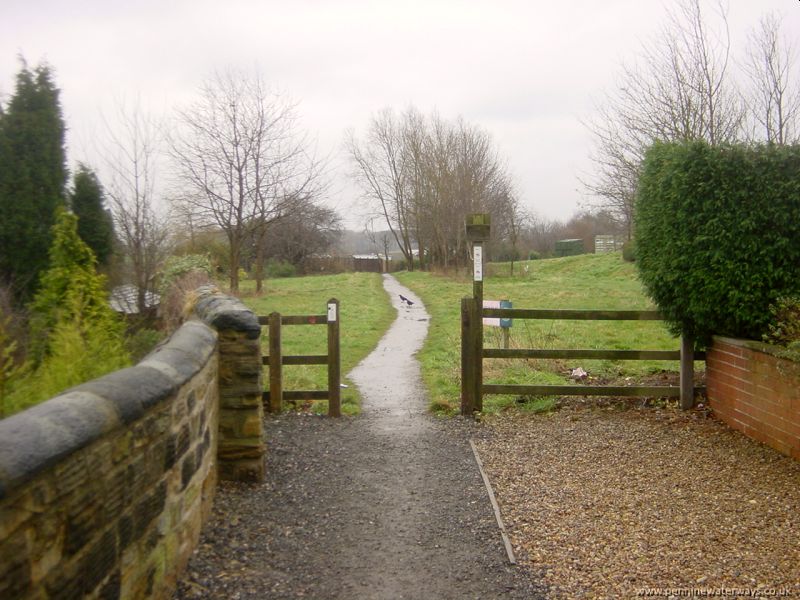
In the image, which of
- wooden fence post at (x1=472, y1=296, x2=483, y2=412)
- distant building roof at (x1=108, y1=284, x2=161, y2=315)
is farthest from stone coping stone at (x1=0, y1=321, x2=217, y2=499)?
distant building roof at (x1=108, y1=284, x2=161, y2=315)

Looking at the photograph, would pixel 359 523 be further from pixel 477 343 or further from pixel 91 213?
pixel 91 213

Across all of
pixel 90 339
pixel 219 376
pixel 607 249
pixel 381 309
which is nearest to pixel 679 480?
pixel 219 376

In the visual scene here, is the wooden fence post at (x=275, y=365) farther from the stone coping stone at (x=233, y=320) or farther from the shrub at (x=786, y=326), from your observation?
the shrub at (x=786, y=326)

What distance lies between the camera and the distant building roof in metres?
12.4

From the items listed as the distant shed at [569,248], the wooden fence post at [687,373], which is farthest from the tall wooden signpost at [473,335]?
the distant shed at [569,248]

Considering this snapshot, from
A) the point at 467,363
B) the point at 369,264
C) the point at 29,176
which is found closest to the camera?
the point at 467,363

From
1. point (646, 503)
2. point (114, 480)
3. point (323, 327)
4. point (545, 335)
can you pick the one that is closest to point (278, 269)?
point (323, 327)

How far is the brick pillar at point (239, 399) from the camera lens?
592 centimetres

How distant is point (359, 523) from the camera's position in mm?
5402

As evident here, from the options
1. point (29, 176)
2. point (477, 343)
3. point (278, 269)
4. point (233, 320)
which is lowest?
point (477, 343)

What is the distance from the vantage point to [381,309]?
76.2 ft

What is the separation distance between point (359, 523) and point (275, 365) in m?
3.58

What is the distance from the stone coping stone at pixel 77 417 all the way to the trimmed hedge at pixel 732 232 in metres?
5.57

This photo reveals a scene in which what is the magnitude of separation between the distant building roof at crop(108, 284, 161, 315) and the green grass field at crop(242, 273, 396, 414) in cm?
228
